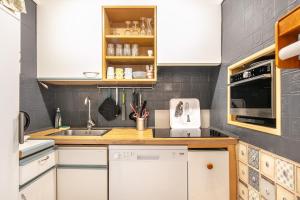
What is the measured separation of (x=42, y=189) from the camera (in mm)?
1393

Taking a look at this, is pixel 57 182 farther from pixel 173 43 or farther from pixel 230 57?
pixel 230 57

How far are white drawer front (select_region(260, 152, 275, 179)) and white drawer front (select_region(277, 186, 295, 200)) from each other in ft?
0.25

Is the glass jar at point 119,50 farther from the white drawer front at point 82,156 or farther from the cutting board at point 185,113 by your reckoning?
the white drawer front at point 82,156

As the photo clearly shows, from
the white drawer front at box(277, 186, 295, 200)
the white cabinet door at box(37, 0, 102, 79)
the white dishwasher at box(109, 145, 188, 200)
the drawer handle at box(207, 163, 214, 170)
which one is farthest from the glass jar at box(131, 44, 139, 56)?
the white drawer front at box(277, 186, 295, 200)

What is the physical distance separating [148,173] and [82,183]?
1.68 feet

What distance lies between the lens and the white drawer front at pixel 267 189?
108cm

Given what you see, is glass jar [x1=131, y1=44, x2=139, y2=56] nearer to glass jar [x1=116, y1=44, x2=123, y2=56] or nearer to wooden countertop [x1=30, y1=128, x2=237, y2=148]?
glass jar [x1=116, y1=44, x2=123, y2=56]

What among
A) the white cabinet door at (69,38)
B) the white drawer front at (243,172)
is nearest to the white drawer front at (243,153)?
the white drawer front at (243,172)

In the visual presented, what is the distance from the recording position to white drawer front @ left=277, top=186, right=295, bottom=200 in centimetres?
93

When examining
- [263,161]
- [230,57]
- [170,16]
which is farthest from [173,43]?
[263,161]

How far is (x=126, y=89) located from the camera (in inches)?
86.7

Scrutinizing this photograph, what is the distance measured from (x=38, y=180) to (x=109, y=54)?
3.92 feet

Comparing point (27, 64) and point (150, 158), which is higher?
point (27, 64)

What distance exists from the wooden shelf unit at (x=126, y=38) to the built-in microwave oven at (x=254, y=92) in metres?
0.72
